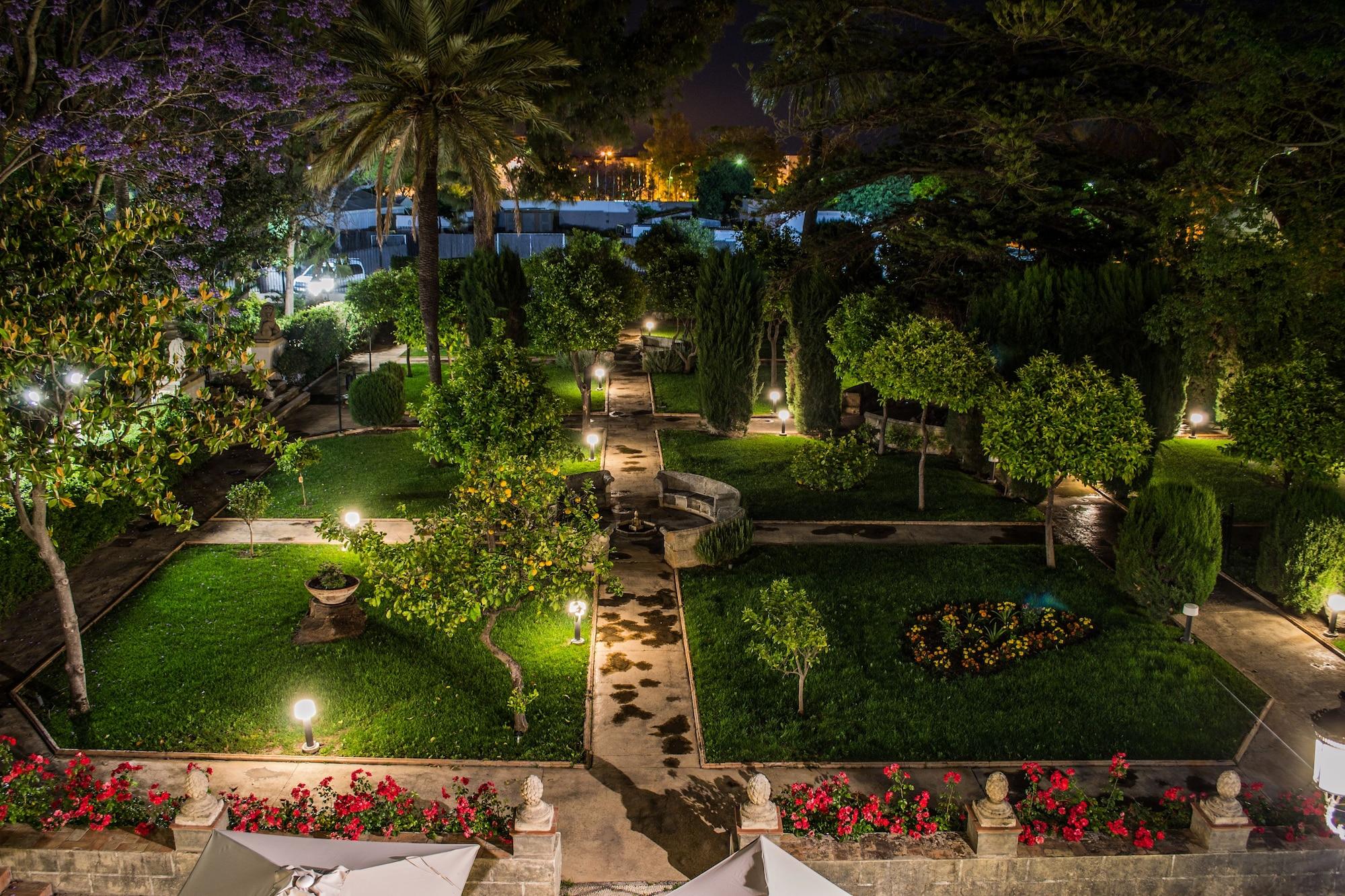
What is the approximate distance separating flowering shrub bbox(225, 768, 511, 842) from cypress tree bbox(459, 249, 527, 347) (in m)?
19.0

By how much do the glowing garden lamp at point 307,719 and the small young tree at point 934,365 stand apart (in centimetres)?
1289

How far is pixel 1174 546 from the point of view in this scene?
1570 cm

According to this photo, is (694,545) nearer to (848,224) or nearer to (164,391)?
(848,224)

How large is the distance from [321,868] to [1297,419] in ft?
55.9

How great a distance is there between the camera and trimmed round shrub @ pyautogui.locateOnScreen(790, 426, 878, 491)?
2241cm

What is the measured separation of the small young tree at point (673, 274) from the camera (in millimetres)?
34406

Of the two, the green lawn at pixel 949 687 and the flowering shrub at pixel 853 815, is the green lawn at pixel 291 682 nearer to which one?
the green lawn at pixel 949 687

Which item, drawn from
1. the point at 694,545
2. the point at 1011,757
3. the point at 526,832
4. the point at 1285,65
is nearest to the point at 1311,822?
the point at 1011,757

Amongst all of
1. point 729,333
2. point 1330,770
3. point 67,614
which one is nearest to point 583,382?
point 729,333

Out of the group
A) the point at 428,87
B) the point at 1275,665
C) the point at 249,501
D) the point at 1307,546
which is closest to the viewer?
the point at 1275,665

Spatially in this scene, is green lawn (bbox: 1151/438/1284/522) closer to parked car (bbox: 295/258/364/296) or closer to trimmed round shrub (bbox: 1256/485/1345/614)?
trimmed round shrub (bbox: 1256/485/1345/614)

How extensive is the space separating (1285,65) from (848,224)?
11637mm

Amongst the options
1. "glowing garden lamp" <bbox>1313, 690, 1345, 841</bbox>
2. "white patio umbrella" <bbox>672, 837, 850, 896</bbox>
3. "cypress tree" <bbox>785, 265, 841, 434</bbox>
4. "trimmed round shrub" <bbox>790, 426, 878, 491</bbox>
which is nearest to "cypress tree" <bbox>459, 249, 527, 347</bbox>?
"cypress tree" <bbox>785, 265, 841, 434</bbox>

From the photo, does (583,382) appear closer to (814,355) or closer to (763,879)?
(814,355)
